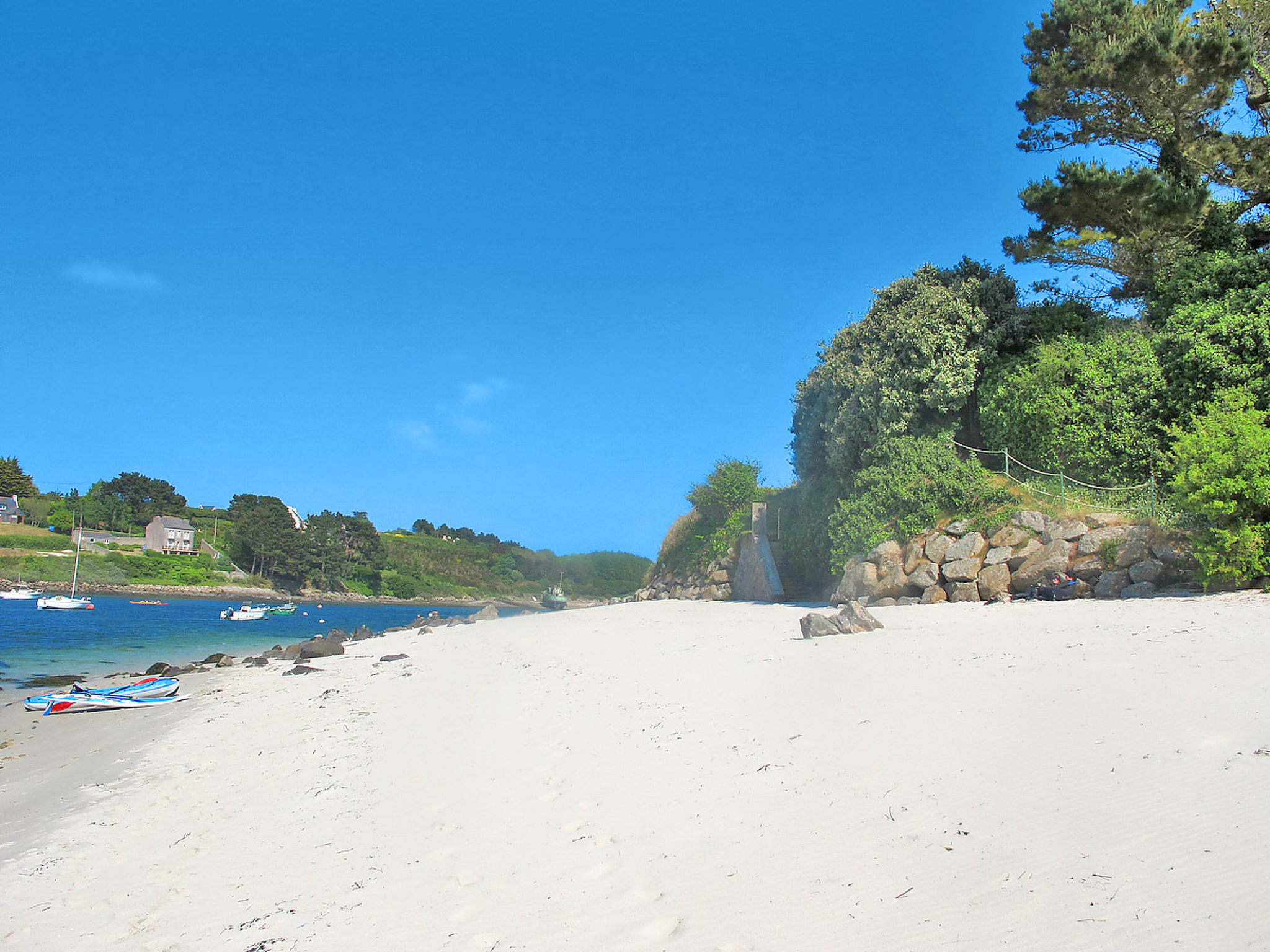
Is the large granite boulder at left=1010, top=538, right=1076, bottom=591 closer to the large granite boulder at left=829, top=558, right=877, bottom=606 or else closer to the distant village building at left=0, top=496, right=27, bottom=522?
the large granite boulder at left=829, top=558, right=877, bottom=606

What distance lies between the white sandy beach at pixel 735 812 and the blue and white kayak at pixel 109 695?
243cm

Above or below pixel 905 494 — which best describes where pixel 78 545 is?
above

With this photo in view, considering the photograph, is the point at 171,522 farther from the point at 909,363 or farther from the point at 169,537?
the point at 909,363

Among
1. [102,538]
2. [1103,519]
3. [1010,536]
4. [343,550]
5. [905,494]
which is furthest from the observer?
[343,550]

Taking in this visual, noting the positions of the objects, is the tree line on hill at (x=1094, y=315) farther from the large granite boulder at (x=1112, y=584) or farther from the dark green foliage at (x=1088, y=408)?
the large granite boulder at (x=1112, y=584)

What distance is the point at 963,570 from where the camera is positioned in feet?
45.8

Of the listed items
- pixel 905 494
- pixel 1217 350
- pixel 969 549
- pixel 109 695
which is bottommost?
pixel 109 695

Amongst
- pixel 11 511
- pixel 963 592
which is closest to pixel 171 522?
pixel 11 511

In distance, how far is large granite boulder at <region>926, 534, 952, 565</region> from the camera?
14672 mm

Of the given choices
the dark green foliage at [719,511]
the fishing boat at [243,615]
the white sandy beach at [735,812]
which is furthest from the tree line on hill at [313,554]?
the white sandy beach at [735,812]

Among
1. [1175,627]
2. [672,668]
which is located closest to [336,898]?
[672,668]

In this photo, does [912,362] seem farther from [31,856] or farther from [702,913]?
[31,856]

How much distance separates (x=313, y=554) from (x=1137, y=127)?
85288 millimetres

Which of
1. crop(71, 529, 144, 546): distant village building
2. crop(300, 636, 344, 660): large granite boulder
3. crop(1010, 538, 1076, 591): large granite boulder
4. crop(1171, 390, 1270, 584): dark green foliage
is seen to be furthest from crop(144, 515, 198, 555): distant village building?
crop(1171, 390, 1270, 584): dark green foliage
